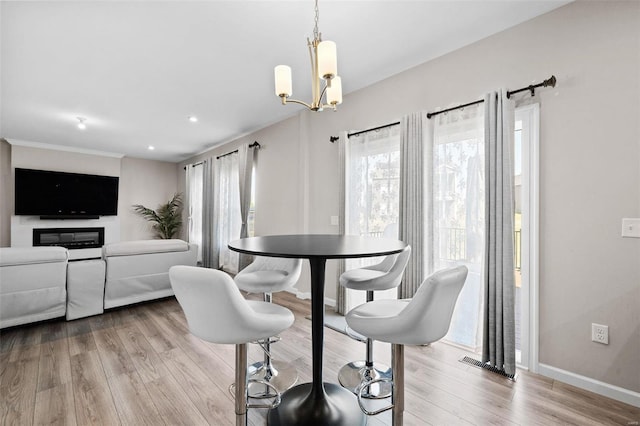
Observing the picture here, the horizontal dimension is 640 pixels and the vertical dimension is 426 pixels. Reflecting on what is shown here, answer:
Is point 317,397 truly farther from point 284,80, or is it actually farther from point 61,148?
point 61,148

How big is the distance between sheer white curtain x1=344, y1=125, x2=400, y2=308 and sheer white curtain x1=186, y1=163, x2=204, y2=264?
4.21 m

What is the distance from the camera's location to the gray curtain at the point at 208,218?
18.5 ft

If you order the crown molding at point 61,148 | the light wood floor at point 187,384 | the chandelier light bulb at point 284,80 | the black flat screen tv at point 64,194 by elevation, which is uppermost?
the crown molding at point 61,148

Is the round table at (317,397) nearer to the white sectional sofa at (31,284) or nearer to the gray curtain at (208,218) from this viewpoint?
the white sectional sofa at (31,284)

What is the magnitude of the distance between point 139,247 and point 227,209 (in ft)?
6.95

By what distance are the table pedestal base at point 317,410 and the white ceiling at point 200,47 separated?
254 centimetres

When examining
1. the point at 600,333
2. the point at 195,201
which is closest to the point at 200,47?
the point at 600,333

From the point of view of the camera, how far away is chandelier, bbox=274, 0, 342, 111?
1.56m

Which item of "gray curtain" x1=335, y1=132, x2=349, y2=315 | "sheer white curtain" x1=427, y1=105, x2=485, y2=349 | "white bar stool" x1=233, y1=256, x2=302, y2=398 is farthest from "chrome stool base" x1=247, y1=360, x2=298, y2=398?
"sheer white curtain" x1=427, y1=105, x2=485, y2=349

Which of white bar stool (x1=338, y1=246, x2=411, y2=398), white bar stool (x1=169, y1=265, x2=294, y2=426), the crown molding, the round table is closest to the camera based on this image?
white bar stool (x1=169, y1=265, x2=294, y2=426)

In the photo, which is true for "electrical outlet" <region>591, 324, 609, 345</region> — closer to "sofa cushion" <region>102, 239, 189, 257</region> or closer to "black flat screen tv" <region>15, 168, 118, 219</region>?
"sofa cushion" <region>102, 239, 189, 257</region>

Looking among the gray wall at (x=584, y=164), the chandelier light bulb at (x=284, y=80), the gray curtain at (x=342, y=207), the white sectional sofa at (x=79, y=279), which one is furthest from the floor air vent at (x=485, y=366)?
the white sectional sofa at (x=79, y=279)

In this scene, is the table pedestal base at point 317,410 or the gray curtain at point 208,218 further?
the gray curtain at point 208,218

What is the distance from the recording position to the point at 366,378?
1.92m
